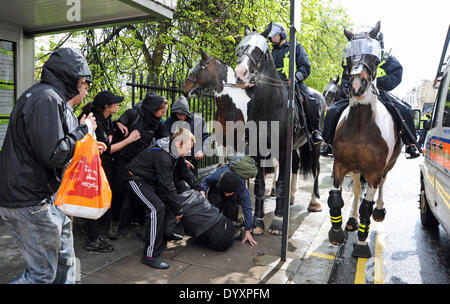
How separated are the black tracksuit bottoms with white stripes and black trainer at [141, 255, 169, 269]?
0.15 ft

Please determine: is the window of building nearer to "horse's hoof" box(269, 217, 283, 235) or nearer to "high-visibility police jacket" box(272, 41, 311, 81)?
"high-visibility police jacket" box(272, 41, 311, 81)

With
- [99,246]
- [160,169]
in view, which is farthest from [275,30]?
[99,246]

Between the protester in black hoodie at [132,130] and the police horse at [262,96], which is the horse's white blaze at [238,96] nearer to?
the police horse at [262,96]

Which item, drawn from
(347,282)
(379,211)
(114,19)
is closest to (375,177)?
(379,211)

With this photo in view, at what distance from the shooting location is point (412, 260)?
15.3 feet

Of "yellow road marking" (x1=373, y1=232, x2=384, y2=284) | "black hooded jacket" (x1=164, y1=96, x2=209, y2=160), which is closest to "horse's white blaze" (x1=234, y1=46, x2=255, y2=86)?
"black hooded jacket" (x1=164, y1=96, x2=209, y2=160)

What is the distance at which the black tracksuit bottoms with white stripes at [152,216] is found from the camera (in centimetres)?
396

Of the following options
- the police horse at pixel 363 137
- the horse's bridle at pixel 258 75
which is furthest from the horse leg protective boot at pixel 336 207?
the horse's bridle at pixel 258 75

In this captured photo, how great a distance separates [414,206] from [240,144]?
4.34m

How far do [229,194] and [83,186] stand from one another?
2744 millimetres

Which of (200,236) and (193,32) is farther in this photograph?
(193,32)

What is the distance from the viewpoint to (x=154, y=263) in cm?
392

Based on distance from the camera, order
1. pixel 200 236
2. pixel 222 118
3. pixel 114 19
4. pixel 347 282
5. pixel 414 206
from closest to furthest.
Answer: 1. pixel 347 282
2. pixel 200 236
3. pixel 114 19
4. pixel 222 118
5. pixel 414 206

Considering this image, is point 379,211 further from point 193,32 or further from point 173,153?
point 193,32
